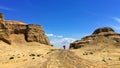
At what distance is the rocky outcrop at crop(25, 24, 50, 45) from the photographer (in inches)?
3826

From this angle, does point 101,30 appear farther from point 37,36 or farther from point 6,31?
point 6,31

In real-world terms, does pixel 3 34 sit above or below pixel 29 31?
below

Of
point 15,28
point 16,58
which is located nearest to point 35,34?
point 15,28

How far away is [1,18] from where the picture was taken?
66.4 m

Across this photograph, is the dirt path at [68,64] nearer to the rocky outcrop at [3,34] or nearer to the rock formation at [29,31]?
the rocky outcrop at [3,34]

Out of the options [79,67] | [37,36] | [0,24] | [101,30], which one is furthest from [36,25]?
[79,67]

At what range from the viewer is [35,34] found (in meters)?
102

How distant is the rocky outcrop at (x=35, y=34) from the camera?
97.2 meters

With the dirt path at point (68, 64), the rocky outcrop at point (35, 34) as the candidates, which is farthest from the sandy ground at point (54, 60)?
the rocky outcrop at point (35, 34)

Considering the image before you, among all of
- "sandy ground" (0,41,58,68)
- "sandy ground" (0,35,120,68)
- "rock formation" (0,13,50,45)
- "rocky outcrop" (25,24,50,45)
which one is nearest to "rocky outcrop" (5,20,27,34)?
"rock formation" (0,13,50,45)

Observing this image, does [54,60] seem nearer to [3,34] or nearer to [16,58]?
[16,58]

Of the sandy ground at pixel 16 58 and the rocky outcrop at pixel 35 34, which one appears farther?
the rocky outcrop at pixel 35 34

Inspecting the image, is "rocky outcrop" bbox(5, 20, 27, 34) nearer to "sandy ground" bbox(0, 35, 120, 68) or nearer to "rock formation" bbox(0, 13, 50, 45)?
"rock formation" bbox(0, 13, 50, 45)

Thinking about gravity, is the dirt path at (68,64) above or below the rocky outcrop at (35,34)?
below
